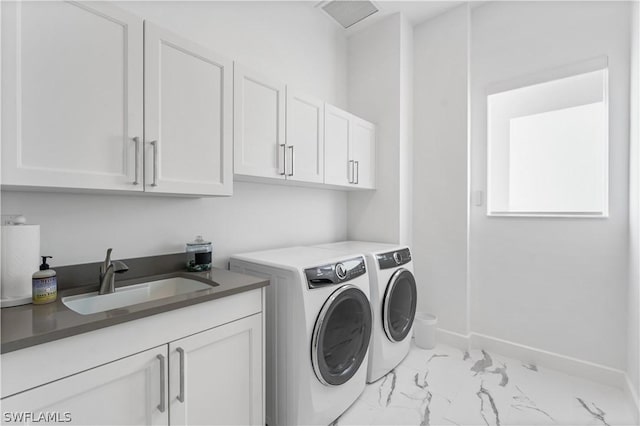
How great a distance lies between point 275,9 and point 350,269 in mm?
2085

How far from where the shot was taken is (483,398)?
189 cm

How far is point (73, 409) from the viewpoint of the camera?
35.2 inches

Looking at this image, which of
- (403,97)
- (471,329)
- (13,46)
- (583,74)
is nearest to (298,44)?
(403,97)

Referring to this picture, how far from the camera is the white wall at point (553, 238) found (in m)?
2.03

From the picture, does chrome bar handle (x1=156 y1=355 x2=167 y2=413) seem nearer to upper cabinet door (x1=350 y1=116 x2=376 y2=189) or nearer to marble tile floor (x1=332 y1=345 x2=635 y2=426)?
marble tile floor (x1=332 y1=345 x2=635 y2=426)

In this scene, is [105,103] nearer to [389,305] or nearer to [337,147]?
[337,147]

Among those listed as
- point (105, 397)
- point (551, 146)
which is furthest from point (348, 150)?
point (105, 397)

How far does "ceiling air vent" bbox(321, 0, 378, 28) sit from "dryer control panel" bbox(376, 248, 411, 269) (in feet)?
6.98

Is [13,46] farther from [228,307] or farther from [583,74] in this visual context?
[583,74]

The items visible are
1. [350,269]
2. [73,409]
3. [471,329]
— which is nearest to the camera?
[73,409]

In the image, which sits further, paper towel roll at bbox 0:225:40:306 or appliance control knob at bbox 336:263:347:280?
appliance control knob at bbox 336:263:347:280

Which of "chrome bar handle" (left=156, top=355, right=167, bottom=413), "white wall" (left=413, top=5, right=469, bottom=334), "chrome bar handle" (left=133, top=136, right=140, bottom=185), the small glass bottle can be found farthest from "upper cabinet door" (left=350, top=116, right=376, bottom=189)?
"chrome bar handle" (left=156, top=355, right=167, bottom=413)


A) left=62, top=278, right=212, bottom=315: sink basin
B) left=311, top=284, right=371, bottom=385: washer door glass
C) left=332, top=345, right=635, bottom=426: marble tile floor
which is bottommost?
left=332, top=345, right=635, bottom=426: marble tile floor

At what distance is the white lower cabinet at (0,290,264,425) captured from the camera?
0.83 m
